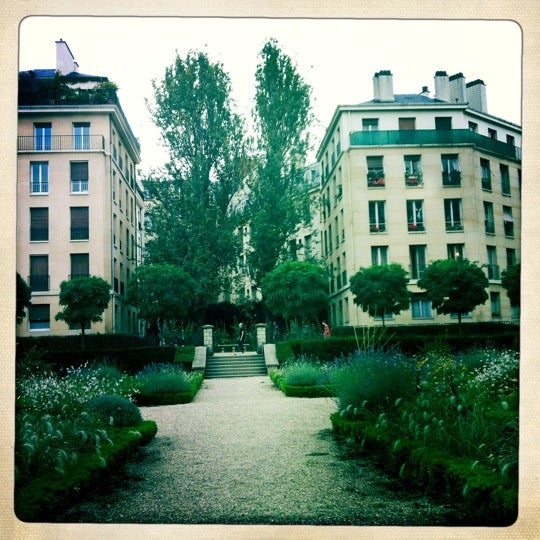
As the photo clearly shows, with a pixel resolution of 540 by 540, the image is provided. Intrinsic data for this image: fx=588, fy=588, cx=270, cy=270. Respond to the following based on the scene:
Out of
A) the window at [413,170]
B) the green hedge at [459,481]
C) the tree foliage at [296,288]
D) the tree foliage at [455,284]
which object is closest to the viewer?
the green hedge at [459,481]

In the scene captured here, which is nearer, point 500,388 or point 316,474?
point 316,474

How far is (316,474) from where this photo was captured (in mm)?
4078

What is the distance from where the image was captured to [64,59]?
4.48 meters

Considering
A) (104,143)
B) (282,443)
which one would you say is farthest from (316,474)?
(104,143)

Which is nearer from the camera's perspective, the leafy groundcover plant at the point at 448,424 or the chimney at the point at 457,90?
the leafy groundcover plant at the point at 448,424

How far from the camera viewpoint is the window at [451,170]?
470 cm

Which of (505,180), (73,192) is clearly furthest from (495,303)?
(73,192)

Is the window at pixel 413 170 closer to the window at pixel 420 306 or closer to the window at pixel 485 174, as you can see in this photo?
the window at pixel 485 174

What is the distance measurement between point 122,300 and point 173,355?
0.82 metres

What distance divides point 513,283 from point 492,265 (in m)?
0.28

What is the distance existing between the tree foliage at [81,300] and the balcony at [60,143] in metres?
1.02

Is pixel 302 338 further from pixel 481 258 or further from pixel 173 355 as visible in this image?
pixel 481 258

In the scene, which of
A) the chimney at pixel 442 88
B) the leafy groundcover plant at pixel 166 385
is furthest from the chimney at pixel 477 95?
the leafy groundcover plant at pixel 166 385

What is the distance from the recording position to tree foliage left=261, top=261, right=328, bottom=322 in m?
5.02
